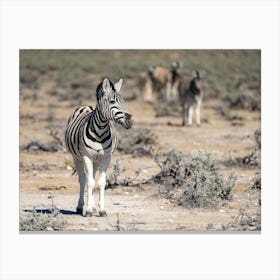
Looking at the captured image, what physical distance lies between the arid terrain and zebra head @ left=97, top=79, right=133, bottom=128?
1.39 m

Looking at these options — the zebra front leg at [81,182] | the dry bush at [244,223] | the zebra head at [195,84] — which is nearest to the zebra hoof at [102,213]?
the zebra front leg at [81,182]

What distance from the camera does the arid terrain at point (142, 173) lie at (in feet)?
33.0

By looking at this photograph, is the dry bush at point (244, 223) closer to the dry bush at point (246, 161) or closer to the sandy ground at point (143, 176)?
the sandy ground at point (143, 176)

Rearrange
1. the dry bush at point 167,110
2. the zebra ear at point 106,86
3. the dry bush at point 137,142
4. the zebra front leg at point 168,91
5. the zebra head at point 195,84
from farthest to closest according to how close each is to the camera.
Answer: the zebra front leg at point 168,91 < the dry bush at point 167,110 < the zebra head at point 195,84 < the dry bush at point 137,142 < the zebra ear at point 106,86

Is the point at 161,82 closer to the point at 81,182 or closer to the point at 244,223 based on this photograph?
the point at 81,182

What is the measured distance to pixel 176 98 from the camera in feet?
94.1

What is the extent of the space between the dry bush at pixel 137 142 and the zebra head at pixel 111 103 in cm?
590

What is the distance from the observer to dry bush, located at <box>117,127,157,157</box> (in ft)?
53.1

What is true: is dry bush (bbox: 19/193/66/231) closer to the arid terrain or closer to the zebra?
the arid terrain

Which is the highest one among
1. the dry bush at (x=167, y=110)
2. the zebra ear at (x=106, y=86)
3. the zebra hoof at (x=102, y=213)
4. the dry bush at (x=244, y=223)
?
the dry bush at (x=167, y=110)

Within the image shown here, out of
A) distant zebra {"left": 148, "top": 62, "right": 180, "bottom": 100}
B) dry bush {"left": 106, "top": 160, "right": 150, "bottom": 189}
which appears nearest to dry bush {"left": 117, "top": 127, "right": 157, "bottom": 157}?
dry bush {"left": 106, "top": 160, "right": 150, "bottom": 189}

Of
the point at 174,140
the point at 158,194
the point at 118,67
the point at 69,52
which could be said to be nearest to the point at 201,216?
the point at 158,194

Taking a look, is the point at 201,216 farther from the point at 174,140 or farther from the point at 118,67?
the point at 118,67

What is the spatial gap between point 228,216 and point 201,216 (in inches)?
15.5
